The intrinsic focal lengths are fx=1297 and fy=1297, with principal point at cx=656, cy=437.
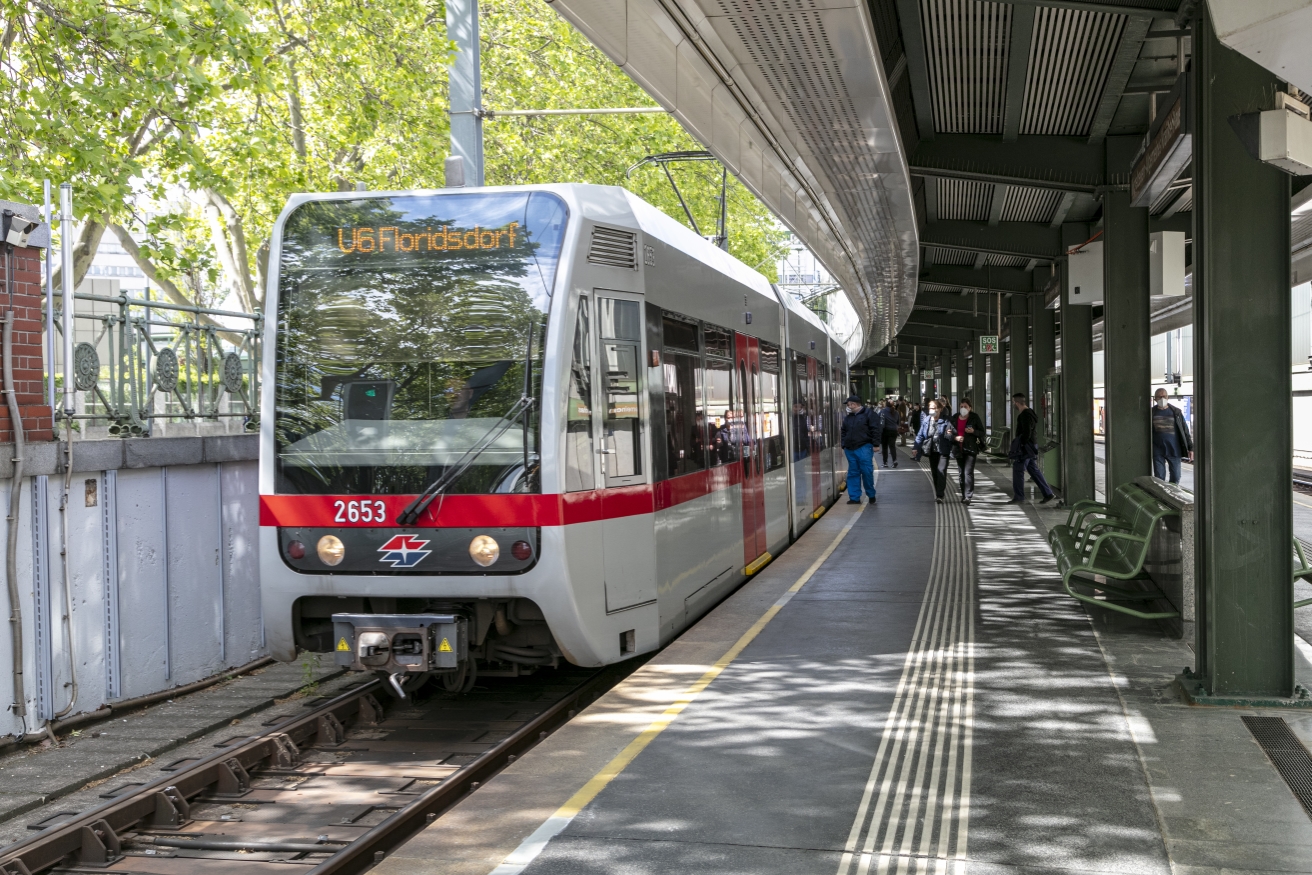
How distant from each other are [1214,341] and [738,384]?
5.14 metres

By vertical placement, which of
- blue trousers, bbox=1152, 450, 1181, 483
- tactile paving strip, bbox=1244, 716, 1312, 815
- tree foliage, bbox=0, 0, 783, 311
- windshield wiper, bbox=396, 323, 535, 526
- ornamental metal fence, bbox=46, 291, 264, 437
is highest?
tree foliage, bbox=0, 0, 783, 311

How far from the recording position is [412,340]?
24.0 ft

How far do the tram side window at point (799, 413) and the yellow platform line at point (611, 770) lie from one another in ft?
20.3

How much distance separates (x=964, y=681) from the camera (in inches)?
290

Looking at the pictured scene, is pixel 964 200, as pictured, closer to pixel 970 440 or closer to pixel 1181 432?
pixel 970 440

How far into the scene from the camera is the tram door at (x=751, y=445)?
38.0ft

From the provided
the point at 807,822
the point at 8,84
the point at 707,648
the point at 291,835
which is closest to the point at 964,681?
the point at 707,648

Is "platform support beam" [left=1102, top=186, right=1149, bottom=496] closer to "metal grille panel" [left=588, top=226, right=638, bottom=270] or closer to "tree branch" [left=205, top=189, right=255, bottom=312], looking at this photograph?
"metal grille panel" [left=588, top=226, right=638, bottom=270]

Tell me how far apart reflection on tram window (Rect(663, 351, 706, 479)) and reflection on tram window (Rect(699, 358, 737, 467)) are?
0.77ft

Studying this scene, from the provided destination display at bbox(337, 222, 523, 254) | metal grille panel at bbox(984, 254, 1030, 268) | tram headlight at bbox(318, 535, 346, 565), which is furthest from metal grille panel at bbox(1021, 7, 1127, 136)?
metal grille panel at bbox(984, 254, 1030, 268)

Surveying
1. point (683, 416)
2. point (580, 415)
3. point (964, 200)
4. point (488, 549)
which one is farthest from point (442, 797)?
point (964, 200)

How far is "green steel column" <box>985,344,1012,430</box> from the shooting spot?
3516 centimetres

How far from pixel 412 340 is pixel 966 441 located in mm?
13902

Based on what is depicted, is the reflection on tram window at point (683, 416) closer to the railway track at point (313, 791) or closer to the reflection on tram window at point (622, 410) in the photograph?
the reflection on tram window at point (622, 410)
